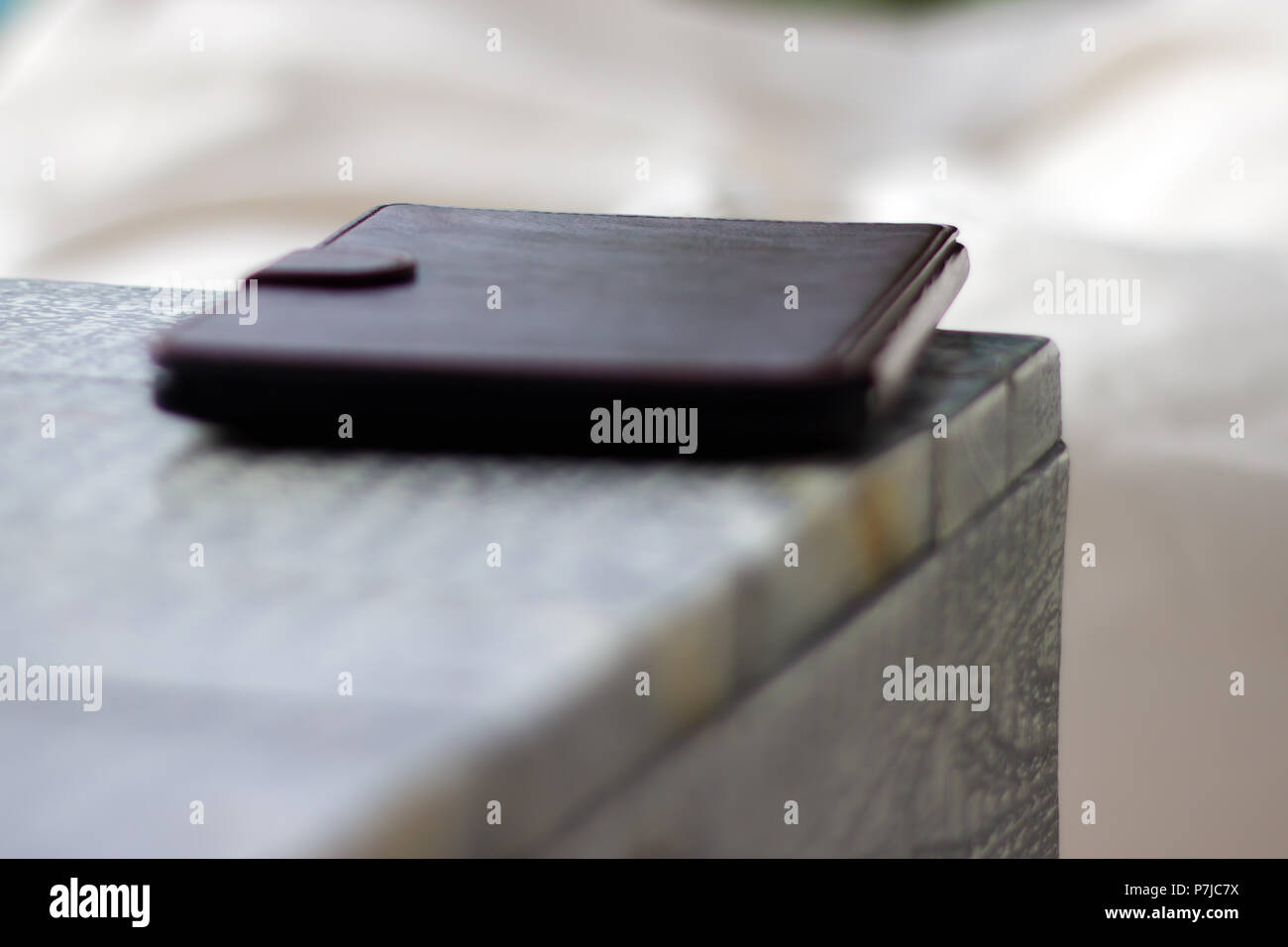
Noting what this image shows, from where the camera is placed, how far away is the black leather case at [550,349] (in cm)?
29

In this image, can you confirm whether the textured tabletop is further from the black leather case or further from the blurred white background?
the blurred white background

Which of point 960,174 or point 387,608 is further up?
point 960,174

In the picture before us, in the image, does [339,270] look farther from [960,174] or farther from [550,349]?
[960,174]

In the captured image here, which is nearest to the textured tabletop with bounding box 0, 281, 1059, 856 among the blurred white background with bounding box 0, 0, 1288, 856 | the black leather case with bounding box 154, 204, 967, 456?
the black leather case with bounding box 154, 204, 967, 456

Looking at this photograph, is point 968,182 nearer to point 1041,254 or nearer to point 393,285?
point 1041,254

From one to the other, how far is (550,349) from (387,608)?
83 mm

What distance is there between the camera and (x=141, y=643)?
0.23 meters

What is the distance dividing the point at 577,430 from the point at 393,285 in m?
0.08

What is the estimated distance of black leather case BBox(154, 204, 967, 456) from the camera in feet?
0.94

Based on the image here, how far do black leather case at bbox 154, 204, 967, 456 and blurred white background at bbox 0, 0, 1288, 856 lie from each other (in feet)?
1.47

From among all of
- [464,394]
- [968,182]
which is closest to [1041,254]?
[968,182]

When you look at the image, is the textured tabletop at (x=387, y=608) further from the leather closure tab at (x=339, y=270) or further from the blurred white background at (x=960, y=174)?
the blurred white background at (x=960, y=174)

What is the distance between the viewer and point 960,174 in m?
1.23

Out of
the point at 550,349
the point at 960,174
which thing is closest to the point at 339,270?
the point at 550,349
